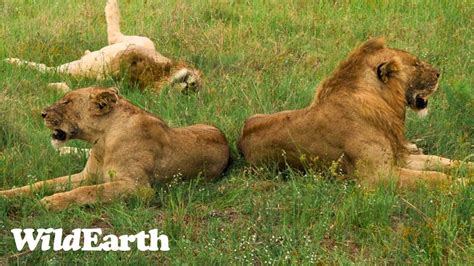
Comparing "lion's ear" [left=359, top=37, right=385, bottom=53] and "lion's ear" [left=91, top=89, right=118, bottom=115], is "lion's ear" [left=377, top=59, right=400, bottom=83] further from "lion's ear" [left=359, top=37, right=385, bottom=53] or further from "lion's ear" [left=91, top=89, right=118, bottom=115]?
"lion's ear" [left=91, top=89, right=118, bottom=115]

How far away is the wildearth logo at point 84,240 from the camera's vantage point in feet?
14.5

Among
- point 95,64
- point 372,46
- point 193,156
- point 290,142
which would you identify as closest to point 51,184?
point 193,156

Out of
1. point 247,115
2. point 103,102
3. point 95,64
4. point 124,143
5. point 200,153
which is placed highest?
point 103,102

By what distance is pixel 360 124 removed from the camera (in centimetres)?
549

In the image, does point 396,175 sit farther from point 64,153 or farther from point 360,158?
point 64,153

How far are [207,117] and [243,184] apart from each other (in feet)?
4.11

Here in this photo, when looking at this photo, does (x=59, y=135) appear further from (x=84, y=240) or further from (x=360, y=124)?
(x=360, y=124)

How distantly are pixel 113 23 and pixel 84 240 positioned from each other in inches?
165

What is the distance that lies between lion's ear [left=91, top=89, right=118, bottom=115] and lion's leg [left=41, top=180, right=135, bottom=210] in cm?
55

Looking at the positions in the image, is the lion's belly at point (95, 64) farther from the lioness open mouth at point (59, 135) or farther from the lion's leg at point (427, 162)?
the lion's leg at point (427, 162)

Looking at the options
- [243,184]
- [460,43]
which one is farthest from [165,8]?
[243,184]

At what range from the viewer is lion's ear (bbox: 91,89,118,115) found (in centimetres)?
560

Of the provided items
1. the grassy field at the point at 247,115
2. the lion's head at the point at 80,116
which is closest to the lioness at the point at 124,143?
the lion's head at the point at 80,116

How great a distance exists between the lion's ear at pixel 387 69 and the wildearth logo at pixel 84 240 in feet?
5.99
